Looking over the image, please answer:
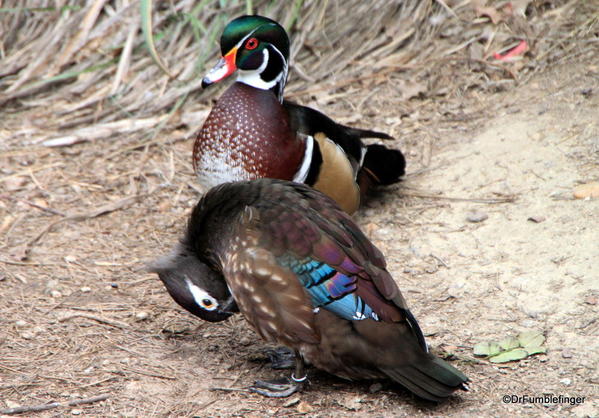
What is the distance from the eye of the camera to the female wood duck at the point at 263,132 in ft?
13.2

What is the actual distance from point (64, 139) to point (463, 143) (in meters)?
2.51

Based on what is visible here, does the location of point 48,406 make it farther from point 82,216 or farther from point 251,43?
point 251,43

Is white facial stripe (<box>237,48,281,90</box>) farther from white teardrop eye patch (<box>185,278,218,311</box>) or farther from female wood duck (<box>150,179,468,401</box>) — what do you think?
white teardrop eye patch (<box>185,278,218,311</box>)

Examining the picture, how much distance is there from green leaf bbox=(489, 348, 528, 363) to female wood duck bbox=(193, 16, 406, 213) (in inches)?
56.3

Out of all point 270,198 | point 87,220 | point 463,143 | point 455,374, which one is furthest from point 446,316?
point 87,220

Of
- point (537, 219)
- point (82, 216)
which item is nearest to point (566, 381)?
point (537, 219)

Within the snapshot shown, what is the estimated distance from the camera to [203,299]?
10.7 feet

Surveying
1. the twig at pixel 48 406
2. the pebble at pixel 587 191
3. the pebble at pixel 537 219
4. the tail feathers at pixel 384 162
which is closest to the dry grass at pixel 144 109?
the tail feathers at pixel 384 162

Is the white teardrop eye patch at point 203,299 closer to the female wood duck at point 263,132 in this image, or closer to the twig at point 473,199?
the female wood duck at point 263,132

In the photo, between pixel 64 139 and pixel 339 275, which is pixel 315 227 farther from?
pixel 64 139

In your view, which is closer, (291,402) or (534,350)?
(291,402)

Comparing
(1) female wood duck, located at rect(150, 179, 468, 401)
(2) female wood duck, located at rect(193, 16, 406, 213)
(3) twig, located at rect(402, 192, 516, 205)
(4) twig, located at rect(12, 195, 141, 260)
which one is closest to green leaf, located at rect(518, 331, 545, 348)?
(1) female wood duck, located at rect(150, 179, 468, 401)

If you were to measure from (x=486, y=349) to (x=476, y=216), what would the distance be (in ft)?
3.79

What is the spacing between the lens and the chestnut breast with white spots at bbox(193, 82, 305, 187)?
13.1 ft
